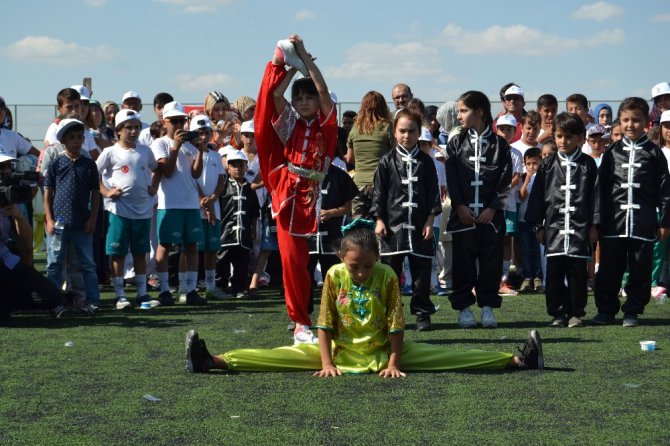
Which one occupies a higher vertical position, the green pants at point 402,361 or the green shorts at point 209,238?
the green shorts at point 209,238

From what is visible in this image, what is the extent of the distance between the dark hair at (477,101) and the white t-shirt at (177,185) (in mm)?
3168

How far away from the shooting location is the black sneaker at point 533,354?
255 inches

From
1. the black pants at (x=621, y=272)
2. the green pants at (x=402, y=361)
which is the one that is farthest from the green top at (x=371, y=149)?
the green pants at (x=402, y=361)

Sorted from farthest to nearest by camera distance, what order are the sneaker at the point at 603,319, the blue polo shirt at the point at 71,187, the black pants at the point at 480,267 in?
the blue polo shirt at the point at 71,187, the sneaker at the point at 603,319, the black pants at the point at 480,267

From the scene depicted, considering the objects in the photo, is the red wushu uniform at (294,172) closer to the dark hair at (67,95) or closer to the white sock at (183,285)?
the white sock at (183,285)

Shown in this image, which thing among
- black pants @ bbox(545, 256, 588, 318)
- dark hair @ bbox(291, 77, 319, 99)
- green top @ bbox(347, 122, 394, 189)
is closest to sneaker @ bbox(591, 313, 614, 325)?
black pants @ bbox(545, 256, 588, 318)

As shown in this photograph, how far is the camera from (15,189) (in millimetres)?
8953

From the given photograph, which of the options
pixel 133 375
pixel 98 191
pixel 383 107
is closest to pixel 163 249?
pixel 98 191

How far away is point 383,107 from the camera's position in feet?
35.1

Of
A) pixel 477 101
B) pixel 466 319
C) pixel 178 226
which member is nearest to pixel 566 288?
pixel 466 319

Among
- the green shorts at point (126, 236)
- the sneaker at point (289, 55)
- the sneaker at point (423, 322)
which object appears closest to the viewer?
the sneaker at point (289, 55)

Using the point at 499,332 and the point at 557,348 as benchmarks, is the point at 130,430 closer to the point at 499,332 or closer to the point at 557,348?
the point at 557,348

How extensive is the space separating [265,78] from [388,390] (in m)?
2.47

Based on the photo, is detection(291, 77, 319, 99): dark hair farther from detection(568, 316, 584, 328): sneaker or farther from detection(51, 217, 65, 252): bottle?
detection(51, 217, 65, 252): bottle
